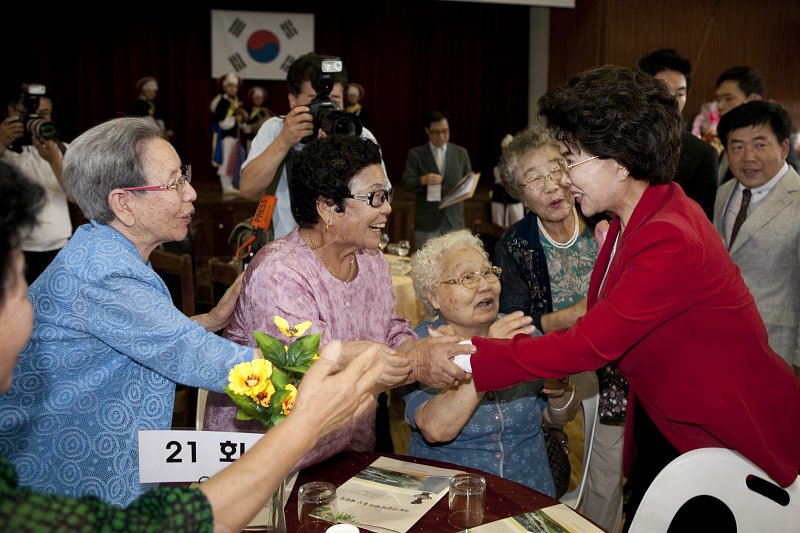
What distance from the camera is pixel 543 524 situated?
5.28 ft

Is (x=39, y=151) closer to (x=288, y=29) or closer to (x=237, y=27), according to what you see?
(x=237, y=27)

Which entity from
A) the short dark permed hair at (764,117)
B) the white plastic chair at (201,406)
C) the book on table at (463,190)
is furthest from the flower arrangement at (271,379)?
the book on table at (463,190)

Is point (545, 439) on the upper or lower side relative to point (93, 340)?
lower

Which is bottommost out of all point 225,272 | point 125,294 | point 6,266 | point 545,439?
point 545,439

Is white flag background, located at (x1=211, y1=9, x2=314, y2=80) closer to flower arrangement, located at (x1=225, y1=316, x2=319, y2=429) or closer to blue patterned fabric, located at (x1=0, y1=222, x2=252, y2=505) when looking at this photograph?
blue patterned fabric, located at (x1=0, y1=222, x2=252, y2=505)

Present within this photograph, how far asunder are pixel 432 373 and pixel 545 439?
69cm

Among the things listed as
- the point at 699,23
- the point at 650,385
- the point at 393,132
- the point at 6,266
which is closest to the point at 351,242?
the point at 650,385

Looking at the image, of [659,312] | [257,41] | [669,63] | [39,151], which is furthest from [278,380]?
[257,41]

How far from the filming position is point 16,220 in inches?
38.6

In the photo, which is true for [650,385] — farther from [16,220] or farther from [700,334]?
[16,220]

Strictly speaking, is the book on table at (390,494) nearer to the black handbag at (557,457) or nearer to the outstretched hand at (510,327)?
the outstretched hand at (510,327)

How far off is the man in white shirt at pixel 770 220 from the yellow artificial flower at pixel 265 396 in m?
2.39

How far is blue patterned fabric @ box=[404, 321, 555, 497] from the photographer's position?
2201 millimetres

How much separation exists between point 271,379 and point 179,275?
191cm
